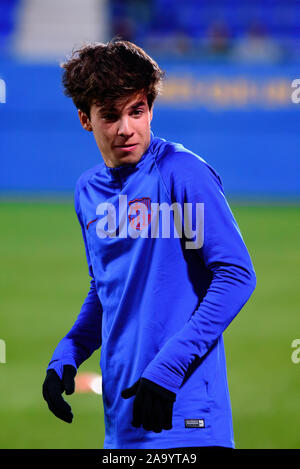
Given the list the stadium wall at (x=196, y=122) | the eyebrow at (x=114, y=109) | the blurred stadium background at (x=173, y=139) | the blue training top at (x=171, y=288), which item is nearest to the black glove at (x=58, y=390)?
the blue training top at (x=171, y=288)

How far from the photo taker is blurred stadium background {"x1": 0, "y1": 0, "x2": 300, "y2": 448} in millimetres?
5539

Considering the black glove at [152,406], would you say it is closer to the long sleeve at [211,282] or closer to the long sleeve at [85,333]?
the long sleeve at [211,282]

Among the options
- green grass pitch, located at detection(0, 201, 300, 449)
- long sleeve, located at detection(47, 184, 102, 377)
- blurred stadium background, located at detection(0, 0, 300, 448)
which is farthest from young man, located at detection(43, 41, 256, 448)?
blurred stadium background, located at detection(0, 0, 300, 448)

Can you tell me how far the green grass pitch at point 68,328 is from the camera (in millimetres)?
4359

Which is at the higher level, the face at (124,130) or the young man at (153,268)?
the face at (124,130)

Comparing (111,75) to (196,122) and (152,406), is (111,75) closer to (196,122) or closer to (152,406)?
(152,406)

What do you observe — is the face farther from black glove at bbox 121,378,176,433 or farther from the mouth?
black glove at bbox 121,378,176,433

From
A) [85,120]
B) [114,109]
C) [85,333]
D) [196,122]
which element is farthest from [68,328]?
[196,122]

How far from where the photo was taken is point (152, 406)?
187 cm

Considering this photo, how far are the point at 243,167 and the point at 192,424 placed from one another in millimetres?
14596

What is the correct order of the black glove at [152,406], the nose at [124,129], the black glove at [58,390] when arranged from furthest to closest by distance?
the black glove at [58,390] < the nose at [124,129] < the black glove at [152,406]

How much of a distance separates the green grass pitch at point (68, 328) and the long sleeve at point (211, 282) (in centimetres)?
229

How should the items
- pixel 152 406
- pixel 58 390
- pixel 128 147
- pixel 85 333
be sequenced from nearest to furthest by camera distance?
pixel 152 406 < pixel 128 147 < pixel 58 390 < pixel 85 333

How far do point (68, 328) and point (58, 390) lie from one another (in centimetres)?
453
